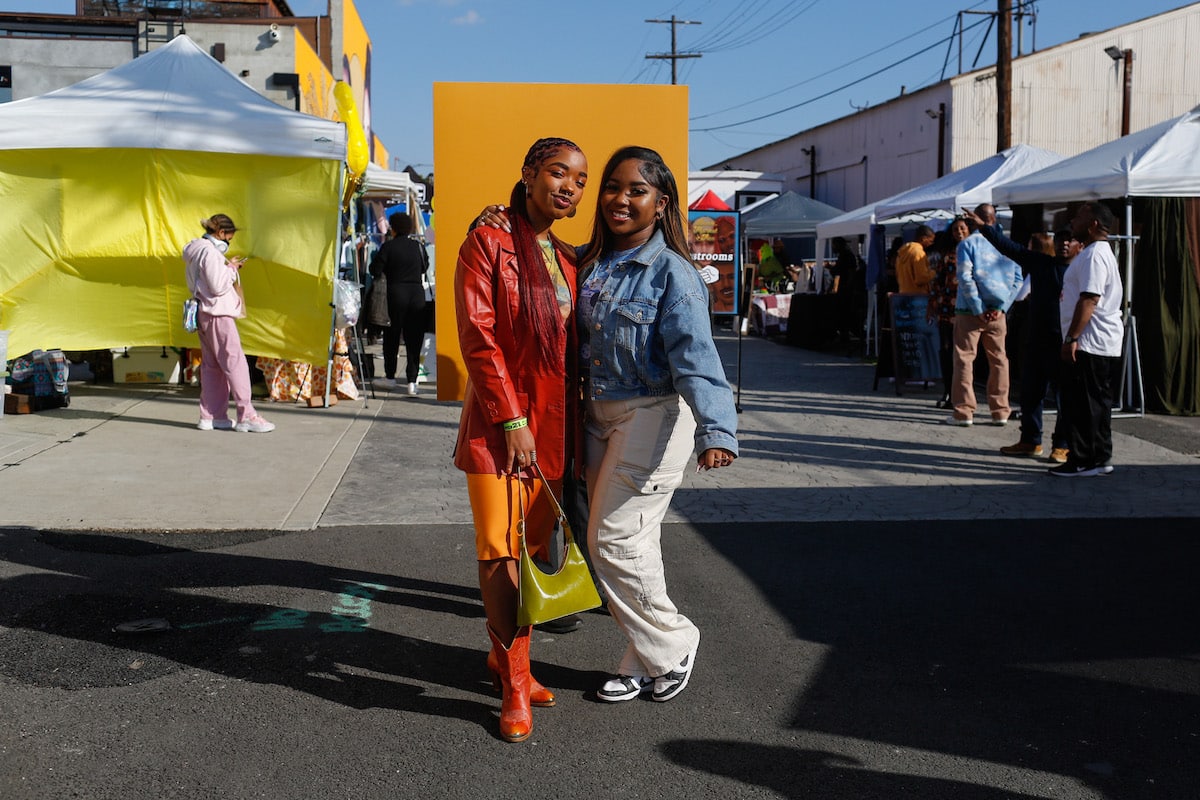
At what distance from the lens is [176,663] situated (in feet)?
14.3

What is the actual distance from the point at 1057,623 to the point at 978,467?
3.85 metres

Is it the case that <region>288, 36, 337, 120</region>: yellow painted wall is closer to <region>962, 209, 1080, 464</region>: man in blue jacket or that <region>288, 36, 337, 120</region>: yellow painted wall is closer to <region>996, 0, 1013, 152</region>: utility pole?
<region>996, 0, 1013, 152</region>: utility pole

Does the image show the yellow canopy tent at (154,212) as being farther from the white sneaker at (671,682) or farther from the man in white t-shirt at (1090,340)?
the white sneaker at (671,682)

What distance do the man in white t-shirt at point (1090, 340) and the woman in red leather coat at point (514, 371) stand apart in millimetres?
5276

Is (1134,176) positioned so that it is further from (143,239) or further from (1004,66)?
(1004,66)

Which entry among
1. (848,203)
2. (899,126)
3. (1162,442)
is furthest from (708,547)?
(848,203)

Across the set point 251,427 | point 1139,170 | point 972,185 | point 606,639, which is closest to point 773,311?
point 972,185

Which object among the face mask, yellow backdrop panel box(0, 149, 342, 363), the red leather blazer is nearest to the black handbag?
the red leather blazer

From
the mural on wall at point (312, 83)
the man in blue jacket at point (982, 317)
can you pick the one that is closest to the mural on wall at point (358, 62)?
the mural on wall at point (312, 83)

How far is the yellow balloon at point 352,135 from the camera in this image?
38.7ft

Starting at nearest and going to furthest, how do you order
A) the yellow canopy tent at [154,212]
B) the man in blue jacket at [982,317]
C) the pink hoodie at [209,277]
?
the pink hoodie at [209,277], the man in blue jacket at [982,317], the yellow canopy tent at [154,212]

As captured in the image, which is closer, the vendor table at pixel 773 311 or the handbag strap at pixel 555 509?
the handbag strap at pixel 555 509

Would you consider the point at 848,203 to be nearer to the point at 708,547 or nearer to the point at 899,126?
the point at 899,126

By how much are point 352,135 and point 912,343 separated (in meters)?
6.45
